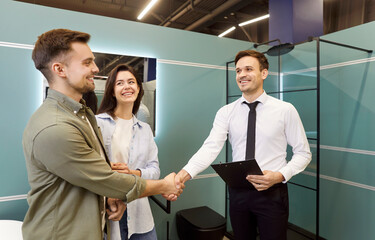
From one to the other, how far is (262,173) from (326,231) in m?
2.08

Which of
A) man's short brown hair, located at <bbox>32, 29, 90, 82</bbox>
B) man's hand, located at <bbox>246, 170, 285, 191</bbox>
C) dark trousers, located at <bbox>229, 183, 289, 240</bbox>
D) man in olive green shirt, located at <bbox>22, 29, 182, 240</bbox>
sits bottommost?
dark trousers, located at <bbox>229, 183, 289, 240</bbox>

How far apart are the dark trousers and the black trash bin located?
0.70 metres

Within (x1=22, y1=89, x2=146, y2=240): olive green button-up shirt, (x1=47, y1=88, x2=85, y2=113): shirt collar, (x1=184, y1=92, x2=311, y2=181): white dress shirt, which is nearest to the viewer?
(x1=22, y1=89, x2=146, y2=240): olive green button-up shirt

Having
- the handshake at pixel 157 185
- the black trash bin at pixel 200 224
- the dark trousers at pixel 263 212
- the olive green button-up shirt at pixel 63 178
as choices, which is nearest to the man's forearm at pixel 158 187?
the handshake at pixel 157 185

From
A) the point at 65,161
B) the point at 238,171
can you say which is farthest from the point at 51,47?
the point at 238,171

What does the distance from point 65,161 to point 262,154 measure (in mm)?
1414

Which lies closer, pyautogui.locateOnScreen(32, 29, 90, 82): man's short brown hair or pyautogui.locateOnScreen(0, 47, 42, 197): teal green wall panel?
pyautogui.locateOnScreen(32, 29, 90, 82): man's short brown hair

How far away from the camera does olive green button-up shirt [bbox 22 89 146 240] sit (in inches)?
42.6

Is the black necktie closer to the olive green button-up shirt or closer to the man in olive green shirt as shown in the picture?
the man in olive green shirt

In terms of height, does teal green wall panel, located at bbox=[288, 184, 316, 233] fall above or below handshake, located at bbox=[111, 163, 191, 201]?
below

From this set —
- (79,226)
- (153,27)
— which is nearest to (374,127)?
(153,27)

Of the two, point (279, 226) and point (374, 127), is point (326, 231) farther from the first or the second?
point (279, 226)

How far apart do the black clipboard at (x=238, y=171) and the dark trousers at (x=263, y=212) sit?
2.8 inches

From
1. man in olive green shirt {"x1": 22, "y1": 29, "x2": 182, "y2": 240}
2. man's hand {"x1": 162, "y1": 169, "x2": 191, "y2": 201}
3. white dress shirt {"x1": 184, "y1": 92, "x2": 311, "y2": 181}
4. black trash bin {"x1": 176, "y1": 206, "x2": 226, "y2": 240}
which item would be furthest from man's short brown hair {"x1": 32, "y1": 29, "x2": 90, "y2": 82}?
black trash bin {"x1": 176, "y1": 206, "x2": 226, "y2": 240}
